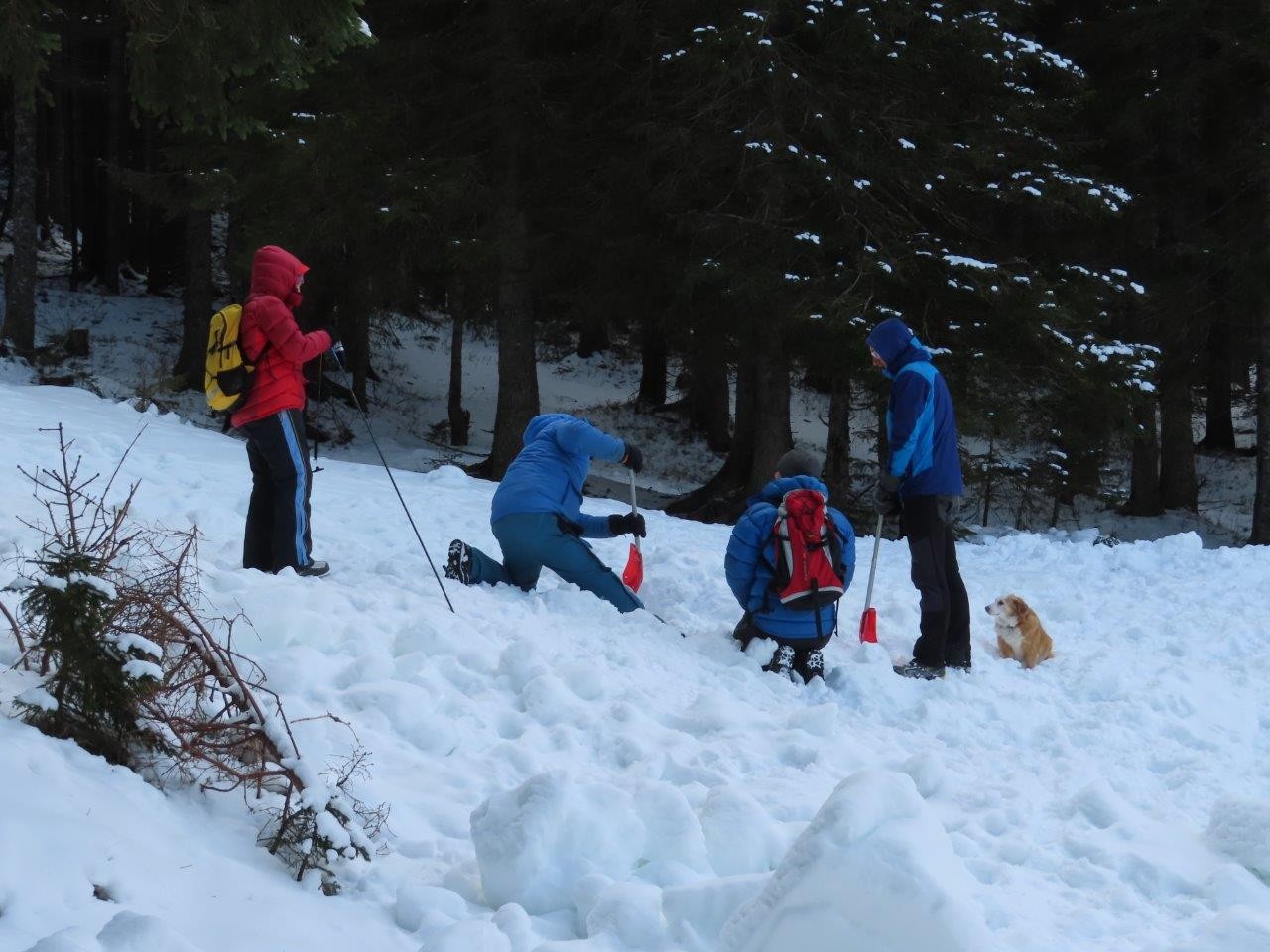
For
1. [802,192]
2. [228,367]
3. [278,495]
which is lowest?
[278,495]

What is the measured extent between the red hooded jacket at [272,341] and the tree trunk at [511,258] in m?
7.26

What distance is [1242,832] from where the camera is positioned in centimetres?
396

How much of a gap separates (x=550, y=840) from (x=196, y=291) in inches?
727

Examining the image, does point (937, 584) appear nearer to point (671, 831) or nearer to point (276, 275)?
point (671, 831)

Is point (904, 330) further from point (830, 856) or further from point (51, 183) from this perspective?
point (51, 183)

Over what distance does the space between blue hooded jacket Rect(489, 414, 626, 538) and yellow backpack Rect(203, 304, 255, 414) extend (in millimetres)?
1645

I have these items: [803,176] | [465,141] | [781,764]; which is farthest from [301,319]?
[781,764]

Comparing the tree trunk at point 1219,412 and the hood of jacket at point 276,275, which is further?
the tree trunk at point 1219,412

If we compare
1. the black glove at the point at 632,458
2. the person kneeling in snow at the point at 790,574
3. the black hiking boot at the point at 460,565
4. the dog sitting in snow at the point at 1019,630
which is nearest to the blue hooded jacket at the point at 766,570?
the person kneeling in snow at the point at 790,574

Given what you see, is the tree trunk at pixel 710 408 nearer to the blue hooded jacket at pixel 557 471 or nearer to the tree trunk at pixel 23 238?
the blue hooded jacket at pixel 557 471

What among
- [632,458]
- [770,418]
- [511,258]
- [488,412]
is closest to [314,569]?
[632,458]

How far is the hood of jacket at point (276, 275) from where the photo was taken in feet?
21.3

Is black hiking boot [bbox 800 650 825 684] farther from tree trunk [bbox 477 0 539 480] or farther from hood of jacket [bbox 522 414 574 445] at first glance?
tree trunk [bbox 477 0 539 480]

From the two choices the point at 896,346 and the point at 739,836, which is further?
the point at 896,346
